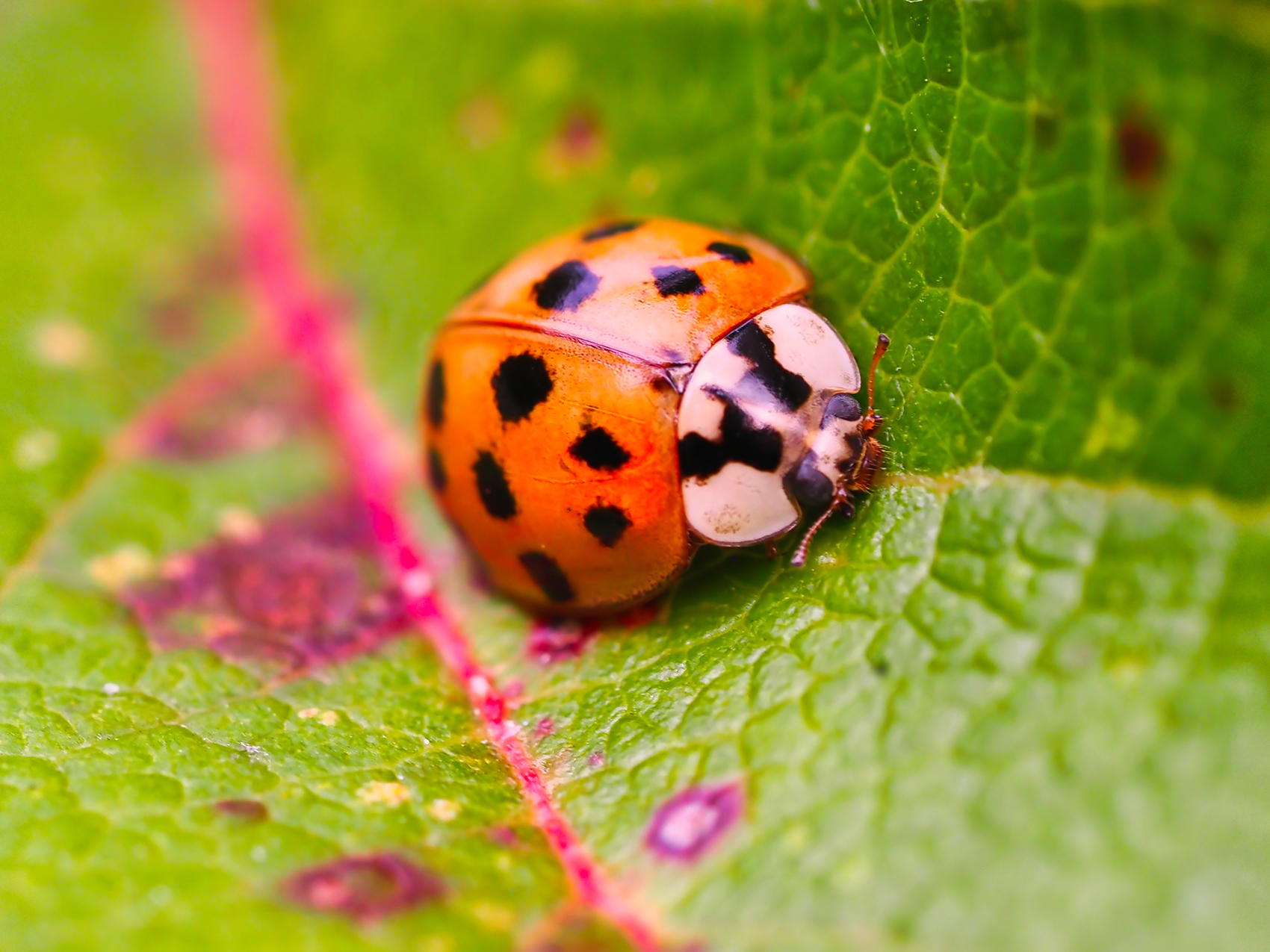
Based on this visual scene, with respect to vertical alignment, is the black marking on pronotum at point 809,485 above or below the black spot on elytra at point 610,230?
below

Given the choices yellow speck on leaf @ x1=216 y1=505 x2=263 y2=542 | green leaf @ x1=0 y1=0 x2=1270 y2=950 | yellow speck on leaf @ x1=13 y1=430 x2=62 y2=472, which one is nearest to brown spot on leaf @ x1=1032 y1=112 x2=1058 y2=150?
green leaf @ x1=0 y1=0 x2=1270 y2=950

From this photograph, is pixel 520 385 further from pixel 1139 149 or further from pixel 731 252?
pixel 1139 149

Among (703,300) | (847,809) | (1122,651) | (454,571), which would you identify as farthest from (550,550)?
(1122,651)

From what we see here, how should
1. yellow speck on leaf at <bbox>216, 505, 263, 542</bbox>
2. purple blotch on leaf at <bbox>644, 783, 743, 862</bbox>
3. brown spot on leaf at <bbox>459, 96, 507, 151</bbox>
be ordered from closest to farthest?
purple blotch on leaf at <bbox>644, 783, 743, 862</bbox>, yellow speck on leaf at <bbox>216, 505, 263, 542</bbox>, brown spot on leaf at <bbox>459, 96, 507, 151</bbox>

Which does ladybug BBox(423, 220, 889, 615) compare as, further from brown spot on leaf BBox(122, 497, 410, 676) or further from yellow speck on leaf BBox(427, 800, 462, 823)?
yellow speck on leaf BBox(427, 800, 462, 823)

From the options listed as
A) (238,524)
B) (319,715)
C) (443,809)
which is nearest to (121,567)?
(238,524)

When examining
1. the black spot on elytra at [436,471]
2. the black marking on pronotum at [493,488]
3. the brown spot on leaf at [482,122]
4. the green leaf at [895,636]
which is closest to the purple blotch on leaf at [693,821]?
the green leaf at [895,636]

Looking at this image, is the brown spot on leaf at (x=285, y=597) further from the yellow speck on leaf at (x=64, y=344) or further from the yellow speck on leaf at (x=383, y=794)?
the yellow speck on leaf at (x=64, y=344)
